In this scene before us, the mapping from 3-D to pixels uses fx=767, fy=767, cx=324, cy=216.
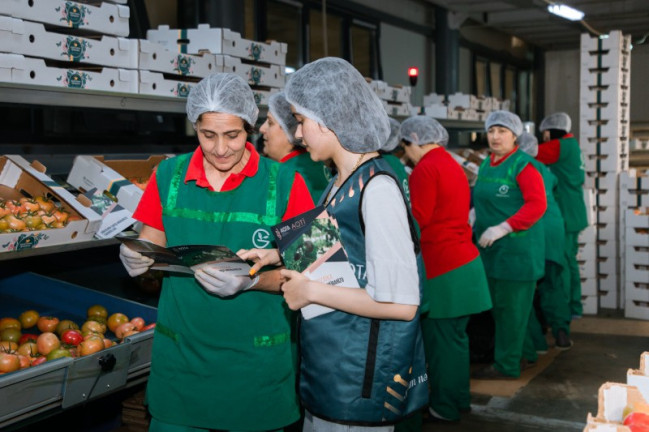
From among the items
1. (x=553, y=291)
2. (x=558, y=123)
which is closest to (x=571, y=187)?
(x=558, y=123)

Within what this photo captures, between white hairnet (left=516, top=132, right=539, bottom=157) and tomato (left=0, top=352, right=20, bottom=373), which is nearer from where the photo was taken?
tomato (left=0, top=352, right=20, bottom=373)

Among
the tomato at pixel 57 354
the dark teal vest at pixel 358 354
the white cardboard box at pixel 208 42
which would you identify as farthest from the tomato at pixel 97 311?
the dark teal vest at pixel 358 354

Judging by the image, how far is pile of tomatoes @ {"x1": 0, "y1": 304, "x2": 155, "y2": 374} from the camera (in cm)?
308

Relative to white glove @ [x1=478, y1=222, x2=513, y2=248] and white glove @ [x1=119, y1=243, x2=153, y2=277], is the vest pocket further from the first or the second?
white glove @ [x1=478, y1=222, x2=513, y2=248]

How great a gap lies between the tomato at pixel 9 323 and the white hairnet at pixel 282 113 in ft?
5.07

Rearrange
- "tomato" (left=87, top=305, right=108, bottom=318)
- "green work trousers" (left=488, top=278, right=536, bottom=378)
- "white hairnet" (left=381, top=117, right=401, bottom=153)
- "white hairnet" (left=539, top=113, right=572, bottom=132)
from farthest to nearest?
"white hairnet" (left=539, top=113, right=572, bottom=132) < "green work trousers" (left=488, top=278, right=536, bottom=378) < "white hairnet" (left=381, top=117, right=401, bottom=153) < "tomato" (left=87, top=305, right=108, bottom=318)

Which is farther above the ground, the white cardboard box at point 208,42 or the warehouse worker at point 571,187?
the white cardboard box at point 208,42

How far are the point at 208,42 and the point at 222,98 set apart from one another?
7.40ft

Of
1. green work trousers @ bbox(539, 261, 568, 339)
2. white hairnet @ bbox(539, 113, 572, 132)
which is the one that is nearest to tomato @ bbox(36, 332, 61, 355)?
green work trousers @ bbox(539, 261, 568, 339)

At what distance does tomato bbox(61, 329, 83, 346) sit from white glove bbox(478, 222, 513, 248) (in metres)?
2.86

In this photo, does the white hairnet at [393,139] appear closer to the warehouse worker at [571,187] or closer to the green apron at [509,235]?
the green apron at [509,235]

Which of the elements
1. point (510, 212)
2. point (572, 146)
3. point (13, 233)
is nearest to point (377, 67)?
point (572, 146)

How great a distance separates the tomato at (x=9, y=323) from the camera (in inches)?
Answer: 134

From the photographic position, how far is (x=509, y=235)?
5.35 meters
